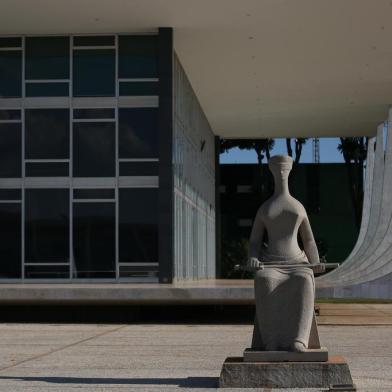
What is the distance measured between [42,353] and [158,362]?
2.11m

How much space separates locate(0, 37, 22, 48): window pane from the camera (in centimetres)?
2359

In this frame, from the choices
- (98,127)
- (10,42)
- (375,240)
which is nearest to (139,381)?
(98,127)

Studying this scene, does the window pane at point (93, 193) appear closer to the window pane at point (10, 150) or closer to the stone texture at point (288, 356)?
the window pane at point (10, 150)

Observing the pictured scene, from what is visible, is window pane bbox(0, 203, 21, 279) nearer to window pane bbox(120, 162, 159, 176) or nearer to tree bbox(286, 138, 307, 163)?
window pane bbox(120, 162, 159, 176)

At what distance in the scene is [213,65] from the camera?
28.1m

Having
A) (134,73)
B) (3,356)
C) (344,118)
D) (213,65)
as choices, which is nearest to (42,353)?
(3,356)

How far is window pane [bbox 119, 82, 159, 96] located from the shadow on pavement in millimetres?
13972

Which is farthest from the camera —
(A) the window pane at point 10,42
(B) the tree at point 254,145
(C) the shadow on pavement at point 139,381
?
(B) the tree at point 254,145

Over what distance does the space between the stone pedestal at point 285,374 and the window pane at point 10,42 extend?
1632 cm

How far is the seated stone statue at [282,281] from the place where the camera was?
29.5 ft

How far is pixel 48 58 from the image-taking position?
76.7ft

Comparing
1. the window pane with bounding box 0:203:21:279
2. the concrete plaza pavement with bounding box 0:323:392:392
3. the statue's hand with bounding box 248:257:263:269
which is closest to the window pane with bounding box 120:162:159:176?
the window pane with bounding box 0:203:21:279

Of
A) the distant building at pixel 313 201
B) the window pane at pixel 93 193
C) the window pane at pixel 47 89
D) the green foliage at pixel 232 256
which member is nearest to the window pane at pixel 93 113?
the window pane at pixel 47 89

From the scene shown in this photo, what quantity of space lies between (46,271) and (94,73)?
4910mm
